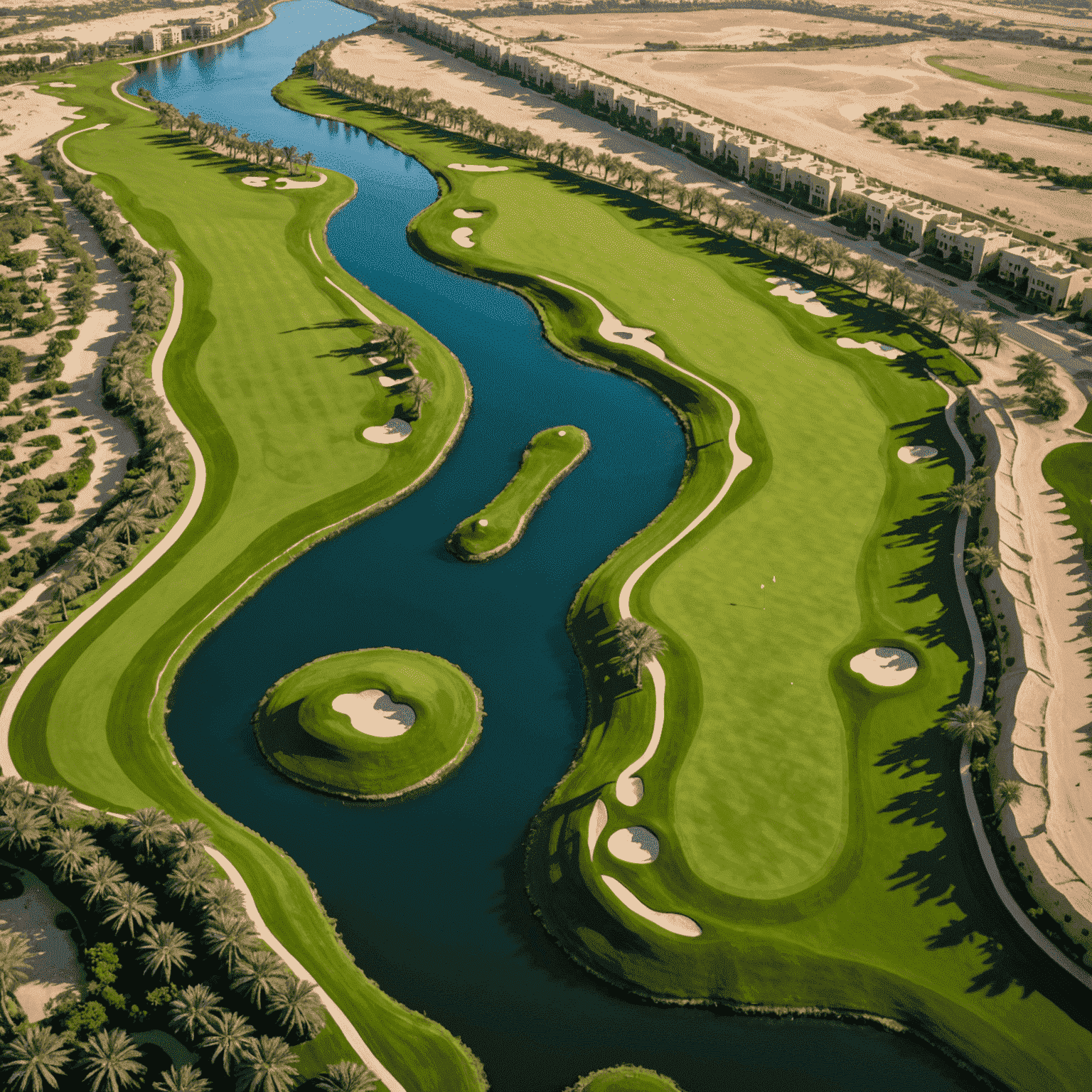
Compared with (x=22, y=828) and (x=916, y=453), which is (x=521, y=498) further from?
(x=22, y=828)

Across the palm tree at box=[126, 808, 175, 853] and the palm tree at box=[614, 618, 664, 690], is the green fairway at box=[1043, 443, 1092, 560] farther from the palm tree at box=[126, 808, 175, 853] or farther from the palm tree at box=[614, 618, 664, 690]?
the palm tree at box=[126, 808, 175, 853]

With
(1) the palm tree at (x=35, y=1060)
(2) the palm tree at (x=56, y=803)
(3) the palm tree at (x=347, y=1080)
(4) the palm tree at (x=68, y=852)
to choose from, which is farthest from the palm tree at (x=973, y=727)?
(2) the palm tree at (x=56, y=803)

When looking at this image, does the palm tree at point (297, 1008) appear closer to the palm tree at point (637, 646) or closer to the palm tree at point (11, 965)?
the palm tree at point (11, 965)

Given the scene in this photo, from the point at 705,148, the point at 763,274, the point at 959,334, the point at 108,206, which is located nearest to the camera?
the point at 959,334

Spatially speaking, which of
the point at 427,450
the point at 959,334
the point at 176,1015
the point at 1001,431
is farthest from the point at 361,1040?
the point at 959,334

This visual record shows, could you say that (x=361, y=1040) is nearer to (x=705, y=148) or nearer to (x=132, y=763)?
(x=132, y=763)

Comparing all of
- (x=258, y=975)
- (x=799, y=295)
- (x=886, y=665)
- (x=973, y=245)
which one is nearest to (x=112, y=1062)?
(x=258, y=975)
